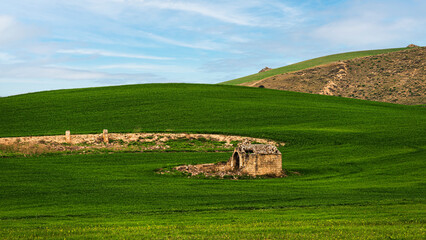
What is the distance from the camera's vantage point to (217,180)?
33250 millimetres

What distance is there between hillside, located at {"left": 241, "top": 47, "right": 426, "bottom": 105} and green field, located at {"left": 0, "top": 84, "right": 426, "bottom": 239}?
42.2 metres

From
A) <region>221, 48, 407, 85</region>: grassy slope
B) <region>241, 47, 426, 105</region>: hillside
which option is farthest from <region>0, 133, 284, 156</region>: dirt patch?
<region>221, 48, 407, 85</region>: grassy slope

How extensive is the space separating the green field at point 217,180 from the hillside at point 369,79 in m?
42.2

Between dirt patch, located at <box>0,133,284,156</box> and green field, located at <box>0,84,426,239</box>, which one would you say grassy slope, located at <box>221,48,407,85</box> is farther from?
dirt patch, located at <box>0,133,284,156</box>

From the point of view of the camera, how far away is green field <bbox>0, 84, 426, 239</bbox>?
1712cm

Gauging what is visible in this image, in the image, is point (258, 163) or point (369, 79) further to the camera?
point (369, 79)

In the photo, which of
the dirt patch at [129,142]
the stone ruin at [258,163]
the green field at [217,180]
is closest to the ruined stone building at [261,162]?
the stone ruin at [258,163]

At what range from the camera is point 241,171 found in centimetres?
3544

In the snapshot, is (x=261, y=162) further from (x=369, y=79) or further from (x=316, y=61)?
(x=316, y=61)

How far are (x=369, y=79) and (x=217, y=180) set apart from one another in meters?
103

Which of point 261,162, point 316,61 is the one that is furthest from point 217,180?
point 316,61

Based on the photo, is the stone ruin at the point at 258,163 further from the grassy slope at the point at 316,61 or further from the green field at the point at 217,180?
the grassy slope at the point at 316,61

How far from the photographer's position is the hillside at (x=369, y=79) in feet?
373

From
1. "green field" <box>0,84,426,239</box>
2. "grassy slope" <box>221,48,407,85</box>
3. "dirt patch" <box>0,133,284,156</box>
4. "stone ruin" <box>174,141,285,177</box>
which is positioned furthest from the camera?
A: "grassy slope" <box>221,48,407,85</box>
